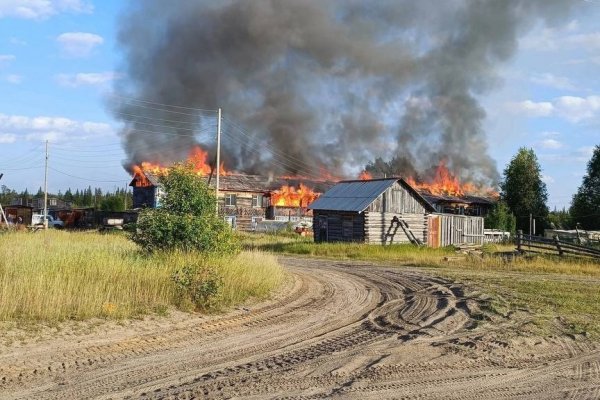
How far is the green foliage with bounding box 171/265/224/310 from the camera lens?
1073 centimetres

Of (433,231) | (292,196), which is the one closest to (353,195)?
(433,231)

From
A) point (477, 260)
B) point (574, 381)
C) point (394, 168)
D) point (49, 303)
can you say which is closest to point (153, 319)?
point (49, 303)

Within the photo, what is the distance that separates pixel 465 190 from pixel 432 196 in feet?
35.3

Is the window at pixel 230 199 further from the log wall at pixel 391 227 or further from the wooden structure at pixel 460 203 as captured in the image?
the log wall at pixel 391 227

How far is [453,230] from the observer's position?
38438 mm

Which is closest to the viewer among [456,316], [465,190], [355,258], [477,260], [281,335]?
[281,335]

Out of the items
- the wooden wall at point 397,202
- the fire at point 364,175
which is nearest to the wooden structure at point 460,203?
the fire at point 364,175

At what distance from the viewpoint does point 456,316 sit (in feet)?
34.3

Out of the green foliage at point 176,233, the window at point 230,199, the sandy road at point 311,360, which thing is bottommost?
the sandy road at point 311,360

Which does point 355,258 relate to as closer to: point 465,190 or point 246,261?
point 246,261

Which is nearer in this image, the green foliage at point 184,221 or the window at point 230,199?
the green foliage at point 184,221

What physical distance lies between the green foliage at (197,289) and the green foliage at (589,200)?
52.0 metres

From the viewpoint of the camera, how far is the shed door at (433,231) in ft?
119

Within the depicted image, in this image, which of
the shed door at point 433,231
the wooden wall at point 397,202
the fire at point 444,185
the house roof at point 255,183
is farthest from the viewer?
the fire at point 444,185
